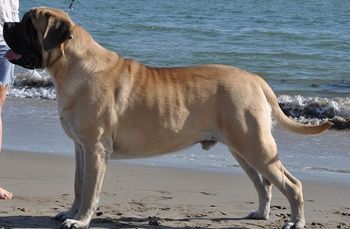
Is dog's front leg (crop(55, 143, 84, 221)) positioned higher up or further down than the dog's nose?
further down

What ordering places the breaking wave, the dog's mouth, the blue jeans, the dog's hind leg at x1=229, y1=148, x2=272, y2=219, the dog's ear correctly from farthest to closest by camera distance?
1. the breaking wave
2. the blue jeans
3. the dog's hind leg at x1=229, y1=148, x2=272, y2=219
4. the dog's mouth
5. the dog's ear

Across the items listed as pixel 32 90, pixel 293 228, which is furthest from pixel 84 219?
pixel 32 90

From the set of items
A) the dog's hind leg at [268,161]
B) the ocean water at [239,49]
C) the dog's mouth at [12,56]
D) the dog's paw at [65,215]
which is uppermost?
the dog's mouth at [12,56]

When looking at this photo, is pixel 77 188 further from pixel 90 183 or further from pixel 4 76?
pixel 4 76

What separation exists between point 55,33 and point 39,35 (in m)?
0.14

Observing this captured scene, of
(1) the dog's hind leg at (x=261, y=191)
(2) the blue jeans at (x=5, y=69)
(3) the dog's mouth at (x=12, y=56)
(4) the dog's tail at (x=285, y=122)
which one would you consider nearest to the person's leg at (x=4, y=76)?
(2) the blue jeans at (x=5, y=69)

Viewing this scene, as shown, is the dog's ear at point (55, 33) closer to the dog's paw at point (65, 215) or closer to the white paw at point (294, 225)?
the dog's paw at point (65, 215)

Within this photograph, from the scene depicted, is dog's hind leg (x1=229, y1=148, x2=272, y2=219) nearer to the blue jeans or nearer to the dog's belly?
the dog's belly

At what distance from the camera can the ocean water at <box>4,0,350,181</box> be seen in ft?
30.6

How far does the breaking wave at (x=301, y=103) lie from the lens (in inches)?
464

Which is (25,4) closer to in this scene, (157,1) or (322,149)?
(157,1)

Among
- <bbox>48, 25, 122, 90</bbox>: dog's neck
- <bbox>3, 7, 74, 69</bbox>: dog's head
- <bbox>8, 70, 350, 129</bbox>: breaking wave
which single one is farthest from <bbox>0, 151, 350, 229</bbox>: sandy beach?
<bbox>8, 70, 350, 129</bbox>: breaking wave

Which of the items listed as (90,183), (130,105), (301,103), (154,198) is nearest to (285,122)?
(130,105)

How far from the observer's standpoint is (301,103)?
1253cm
